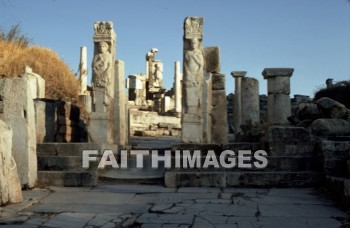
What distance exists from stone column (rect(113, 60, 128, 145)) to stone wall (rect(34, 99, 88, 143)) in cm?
128

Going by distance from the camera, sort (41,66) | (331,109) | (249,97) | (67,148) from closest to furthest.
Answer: (67,148)
(331,109)
(249,97)
(41,66)

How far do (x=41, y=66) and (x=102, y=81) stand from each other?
931 centimetres

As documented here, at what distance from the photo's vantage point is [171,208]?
536 centimetres

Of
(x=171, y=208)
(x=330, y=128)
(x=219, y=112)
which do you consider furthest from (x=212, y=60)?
(x=171, y=208)

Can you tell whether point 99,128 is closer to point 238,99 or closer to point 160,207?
point 160,207

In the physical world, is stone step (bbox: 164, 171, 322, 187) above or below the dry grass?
below

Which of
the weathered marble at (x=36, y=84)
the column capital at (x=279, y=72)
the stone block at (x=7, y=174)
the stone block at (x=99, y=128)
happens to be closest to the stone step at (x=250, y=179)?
the stone block at (x=7, y=174)

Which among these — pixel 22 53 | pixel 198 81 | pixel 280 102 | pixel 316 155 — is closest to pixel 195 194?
pixel 316 155

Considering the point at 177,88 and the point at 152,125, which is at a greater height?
the point at 177,88

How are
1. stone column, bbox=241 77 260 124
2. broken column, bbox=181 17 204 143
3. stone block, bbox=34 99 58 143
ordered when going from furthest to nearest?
1. stone column, bbox=241 77 260 124
2. stone block, bbox=34 99 58 143
3. broken column, bbox=181 17 204 143

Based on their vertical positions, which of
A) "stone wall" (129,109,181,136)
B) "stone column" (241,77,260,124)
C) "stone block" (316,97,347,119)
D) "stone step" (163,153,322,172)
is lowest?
"stone step" (163,153,322,172)

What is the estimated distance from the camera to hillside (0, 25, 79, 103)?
15.5 meters

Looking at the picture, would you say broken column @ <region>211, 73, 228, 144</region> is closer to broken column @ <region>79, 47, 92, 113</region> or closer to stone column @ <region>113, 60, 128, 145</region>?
stone column @ <region>113, 60, 128, 145</region>

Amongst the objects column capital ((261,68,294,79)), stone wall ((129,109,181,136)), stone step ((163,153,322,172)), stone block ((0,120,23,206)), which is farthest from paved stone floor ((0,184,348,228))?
stone wall ((129,109,181,136))
